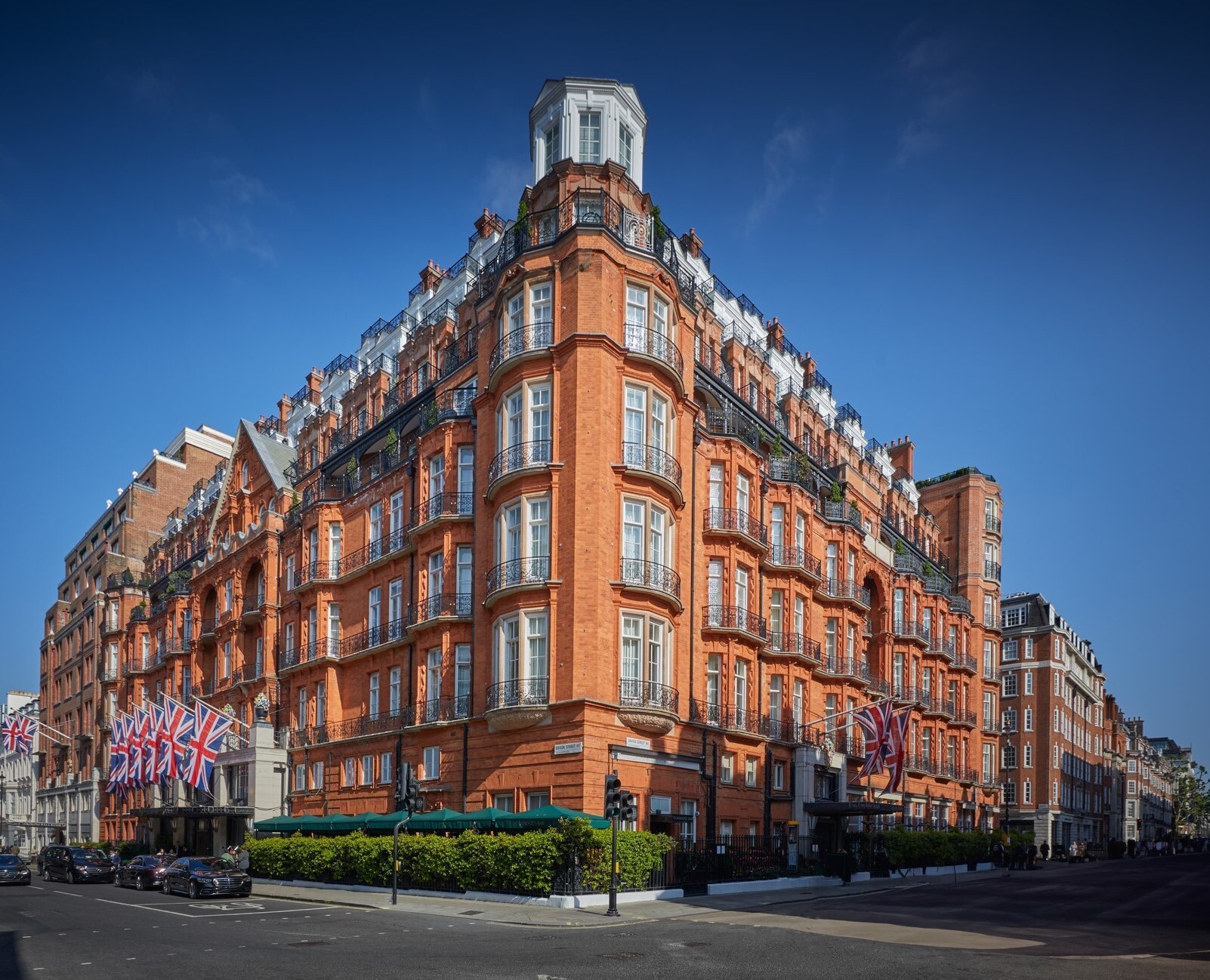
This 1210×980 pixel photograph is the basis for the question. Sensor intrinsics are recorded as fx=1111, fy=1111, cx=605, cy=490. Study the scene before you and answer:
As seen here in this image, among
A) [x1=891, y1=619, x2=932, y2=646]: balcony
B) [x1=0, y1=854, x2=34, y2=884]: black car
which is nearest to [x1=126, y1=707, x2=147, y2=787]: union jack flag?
[x1=0, y1=854, x2=34, y2=884]: black car

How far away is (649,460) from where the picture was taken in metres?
39.3

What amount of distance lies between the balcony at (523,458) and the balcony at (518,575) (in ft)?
10.0

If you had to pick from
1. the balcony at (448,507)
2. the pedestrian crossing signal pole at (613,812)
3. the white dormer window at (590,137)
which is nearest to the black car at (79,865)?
the balcony at (448,507)

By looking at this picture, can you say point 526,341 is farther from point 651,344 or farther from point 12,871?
point 12,871

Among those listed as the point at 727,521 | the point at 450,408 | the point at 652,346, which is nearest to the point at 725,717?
the point at 727,521

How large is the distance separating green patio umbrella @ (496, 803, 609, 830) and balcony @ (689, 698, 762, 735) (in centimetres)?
863

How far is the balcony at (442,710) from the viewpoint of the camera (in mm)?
40844

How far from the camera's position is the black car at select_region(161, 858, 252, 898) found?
3684 cm

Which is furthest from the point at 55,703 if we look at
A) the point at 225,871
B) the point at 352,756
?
the point at 225,871

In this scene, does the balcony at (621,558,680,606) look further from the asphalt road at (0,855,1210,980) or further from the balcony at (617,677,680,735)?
the asphalt road at (0,855,1210,980)

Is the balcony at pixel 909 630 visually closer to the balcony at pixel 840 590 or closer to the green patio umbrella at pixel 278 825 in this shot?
the balcony at pixel 840 590

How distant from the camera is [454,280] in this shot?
177 feet

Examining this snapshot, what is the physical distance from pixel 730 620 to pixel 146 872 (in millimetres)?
24651

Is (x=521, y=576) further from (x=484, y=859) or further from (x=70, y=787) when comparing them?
(x=70, y=787)
